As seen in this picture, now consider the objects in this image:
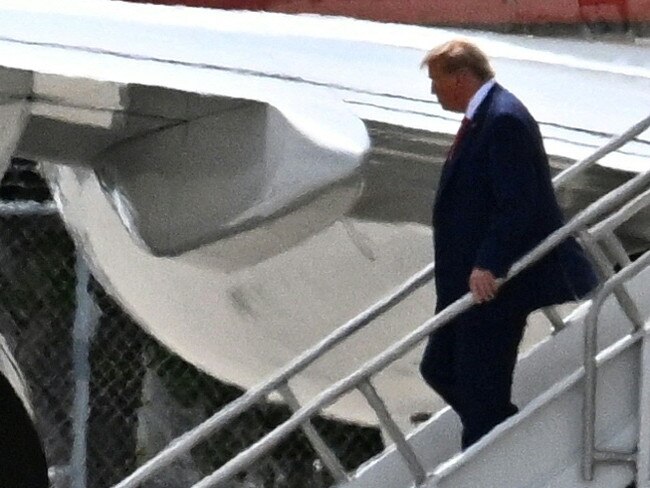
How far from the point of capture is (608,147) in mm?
3316

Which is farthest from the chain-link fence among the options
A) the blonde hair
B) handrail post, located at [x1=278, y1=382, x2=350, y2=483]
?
the blonde hair

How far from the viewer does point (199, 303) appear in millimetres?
5672

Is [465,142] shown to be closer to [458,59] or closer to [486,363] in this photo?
[458,59]

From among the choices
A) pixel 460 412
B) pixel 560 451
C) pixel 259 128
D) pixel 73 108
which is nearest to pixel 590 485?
pixel 560 451

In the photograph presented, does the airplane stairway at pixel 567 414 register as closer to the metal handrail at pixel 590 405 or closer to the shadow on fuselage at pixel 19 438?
the metal handrail at pixel 590 405

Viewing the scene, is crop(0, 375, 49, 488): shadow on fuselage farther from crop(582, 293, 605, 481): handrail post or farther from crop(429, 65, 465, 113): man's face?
crop(582, 293, 605, 481): handrail post

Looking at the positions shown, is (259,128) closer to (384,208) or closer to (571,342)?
(571,342)

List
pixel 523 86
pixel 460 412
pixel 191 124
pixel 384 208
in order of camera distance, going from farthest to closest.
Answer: pixel 384 208
pixel 523 86
pixel 191 124
pixel 460 412

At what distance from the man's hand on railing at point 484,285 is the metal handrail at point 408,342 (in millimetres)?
19

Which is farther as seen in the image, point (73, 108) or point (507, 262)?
point (73, 108)

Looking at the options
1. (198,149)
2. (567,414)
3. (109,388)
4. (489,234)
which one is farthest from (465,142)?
(109,388)

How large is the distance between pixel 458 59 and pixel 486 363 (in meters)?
0.70

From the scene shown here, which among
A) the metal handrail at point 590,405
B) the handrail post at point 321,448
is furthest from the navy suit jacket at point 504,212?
the handrail post at point 321,448

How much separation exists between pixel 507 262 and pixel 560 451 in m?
0.44
